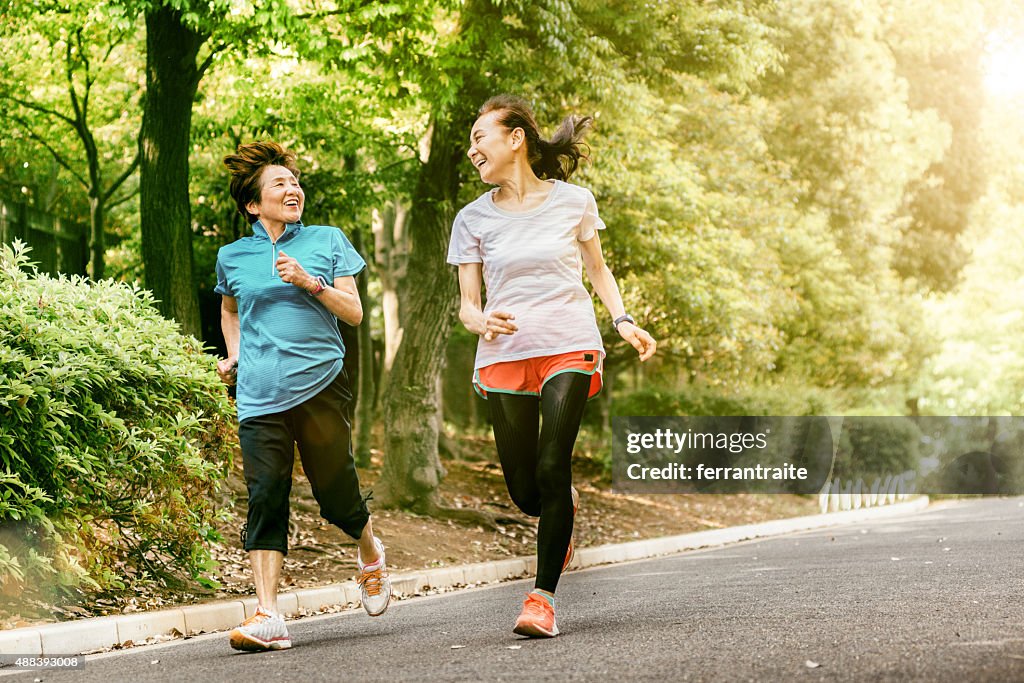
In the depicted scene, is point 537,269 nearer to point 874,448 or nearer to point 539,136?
point 539,136

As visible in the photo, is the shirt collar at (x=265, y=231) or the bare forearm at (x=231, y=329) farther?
the bare forearm at (x=231, y=329)

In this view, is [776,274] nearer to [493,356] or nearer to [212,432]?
[212,432]

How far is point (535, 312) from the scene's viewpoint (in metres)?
5.29

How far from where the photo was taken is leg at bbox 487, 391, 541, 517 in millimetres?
5375

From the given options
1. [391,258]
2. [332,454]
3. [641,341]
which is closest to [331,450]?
[332,454]

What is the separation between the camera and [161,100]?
1204 cm

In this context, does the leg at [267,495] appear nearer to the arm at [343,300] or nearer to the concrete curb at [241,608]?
the arm at [343,300]

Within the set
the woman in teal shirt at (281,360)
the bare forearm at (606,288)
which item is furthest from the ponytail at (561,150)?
the woman in teal shirt at (281,360)

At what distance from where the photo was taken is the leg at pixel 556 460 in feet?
17.1

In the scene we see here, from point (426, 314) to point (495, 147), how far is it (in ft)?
29.4

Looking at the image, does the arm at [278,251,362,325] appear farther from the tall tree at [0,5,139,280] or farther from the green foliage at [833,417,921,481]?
the green foliage at [833,417,921,481]

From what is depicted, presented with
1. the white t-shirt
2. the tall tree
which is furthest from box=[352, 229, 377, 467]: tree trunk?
the white t-shirt

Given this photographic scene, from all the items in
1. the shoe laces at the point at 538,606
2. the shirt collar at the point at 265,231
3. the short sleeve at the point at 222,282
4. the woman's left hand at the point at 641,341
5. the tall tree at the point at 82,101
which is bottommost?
the shoe laces at the point at 538,606

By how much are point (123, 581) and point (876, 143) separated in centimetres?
2482
